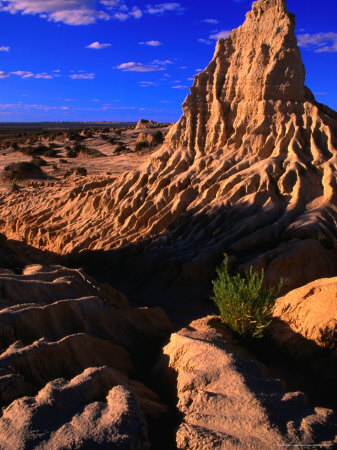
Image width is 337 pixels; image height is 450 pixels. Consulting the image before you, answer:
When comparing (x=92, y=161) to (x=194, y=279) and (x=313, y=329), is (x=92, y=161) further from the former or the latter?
(x=313, y=329)

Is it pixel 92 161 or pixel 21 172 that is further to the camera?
pixel 92 161

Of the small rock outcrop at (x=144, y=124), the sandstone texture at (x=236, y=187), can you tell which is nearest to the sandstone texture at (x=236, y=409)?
the sandstone texture at (x=236, y=187)

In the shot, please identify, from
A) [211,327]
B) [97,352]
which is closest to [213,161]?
[211,327]

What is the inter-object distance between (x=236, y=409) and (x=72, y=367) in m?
1.71

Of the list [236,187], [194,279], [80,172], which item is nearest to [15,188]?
[80,172]

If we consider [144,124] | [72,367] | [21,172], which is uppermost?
[144,124]

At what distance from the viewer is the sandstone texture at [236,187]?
9.85 m

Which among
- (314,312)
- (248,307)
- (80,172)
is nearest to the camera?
(248,307)

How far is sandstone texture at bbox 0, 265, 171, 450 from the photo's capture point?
9.50 ft

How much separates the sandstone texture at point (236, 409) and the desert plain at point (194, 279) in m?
0.01

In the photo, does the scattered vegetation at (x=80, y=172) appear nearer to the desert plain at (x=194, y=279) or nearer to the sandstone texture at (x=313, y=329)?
the desert plain at (x=194, y=279)

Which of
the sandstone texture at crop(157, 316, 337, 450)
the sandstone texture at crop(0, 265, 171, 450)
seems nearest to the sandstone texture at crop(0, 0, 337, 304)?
the sandstone texture at crop(0, 265, 171, 450)

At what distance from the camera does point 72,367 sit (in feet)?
13.7

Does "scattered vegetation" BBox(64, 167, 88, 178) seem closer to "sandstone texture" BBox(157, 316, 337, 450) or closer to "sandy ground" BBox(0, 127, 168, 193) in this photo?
"sandy ground" BBox(0, 127, 168, 193)
